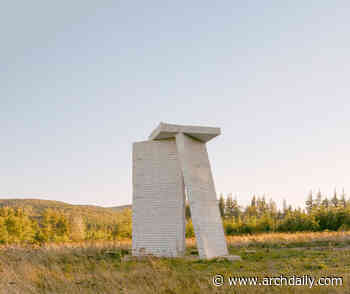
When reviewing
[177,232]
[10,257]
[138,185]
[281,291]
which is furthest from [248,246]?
[281,291]

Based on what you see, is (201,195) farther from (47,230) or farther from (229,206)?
(229,206)

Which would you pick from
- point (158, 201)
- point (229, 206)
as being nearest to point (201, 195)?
point (158, 201)

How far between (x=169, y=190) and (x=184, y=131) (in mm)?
1929

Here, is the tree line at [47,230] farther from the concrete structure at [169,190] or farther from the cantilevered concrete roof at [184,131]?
the cantilevered concrete roof at [184,131]

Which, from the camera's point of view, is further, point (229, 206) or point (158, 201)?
point (229, 206)

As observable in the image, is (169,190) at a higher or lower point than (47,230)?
higher

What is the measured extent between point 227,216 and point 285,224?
2094cm

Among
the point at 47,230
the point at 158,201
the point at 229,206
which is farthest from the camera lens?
the point at 229,206

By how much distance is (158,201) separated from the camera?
11.4m

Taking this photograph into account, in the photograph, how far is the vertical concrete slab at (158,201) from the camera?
11.2 meters

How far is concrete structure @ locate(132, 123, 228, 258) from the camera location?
36.0 ft

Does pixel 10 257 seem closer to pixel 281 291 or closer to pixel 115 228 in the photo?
pixel 281 291

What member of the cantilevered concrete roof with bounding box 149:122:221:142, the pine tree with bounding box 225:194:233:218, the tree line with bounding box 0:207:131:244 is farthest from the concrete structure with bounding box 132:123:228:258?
the pine tree with bounding box 225:194:233:218

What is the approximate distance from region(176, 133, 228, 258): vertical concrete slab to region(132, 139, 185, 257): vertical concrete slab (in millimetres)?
619
